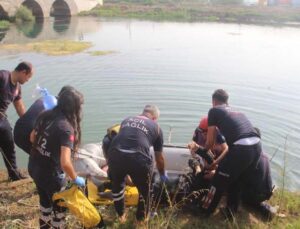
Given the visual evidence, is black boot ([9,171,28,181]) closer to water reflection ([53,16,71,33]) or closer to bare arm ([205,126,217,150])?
bare arm ([205,126,217,150])

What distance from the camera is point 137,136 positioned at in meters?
4.55

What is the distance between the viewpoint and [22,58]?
62.0 ft

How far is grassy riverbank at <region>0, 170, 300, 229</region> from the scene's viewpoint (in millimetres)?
5055

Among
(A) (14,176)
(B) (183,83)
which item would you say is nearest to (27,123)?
(A) (14,176)

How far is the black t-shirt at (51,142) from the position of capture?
3846 mm

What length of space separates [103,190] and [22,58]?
1490 cm

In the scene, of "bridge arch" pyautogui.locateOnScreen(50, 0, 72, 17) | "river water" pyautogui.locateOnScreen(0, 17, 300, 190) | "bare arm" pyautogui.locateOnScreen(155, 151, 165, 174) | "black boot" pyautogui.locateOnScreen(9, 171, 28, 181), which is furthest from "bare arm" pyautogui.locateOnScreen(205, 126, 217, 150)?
"bridge arch" pyautogui.locateOnScreen(50, 0, 72, 17)

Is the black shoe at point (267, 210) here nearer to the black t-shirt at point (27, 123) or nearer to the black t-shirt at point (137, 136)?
the black t-shirt at point (137, 136)

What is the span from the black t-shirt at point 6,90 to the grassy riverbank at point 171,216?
132 cm

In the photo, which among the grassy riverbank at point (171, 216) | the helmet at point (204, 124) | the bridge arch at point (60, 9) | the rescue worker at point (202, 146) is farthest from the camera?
the bridge arch at point (60, 9)

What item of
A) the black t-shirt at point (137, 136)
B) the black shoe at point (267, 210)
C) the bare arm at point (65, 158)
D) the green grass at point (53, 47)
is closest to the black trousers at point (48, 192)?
the bare arm at point (65, 158)

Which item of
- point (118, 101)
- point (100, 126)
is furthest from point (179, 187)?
point (118, 101)

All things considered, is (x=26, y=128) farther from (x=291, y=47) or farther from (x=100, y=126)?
(x=291, y=47)

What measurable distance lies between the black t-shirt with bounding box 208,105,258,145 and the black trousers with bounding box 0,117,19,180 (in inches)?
121
